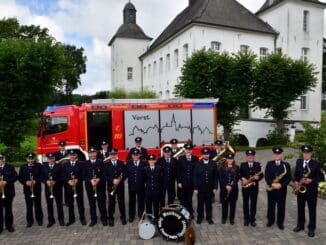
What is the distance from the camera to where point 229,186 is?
8.45 m

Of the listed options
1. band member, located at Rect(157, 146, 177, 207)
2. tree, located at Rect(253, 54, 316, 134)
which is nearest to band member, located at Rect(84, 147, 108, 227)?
band member, located at Rect(157, 146, 177, 207)

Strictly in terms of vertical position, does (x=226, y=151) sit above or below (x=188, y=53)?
below

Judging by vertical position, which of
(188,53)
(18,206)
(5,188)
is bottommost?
(18,206)

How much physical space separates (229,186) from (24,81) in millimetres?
14352

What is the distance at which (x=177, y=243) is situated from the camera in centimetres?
733

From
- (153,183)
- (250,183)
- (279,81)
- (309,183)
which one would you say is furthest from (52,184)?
(279,81)

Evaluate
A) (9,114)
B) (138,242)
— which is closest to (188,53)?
(9,114)

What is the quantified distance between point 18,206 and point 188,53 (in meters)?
24.6

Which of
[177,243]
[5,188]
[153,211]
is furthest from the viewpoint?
[153,211]

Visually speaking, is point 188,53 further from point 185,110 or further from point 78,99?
point 78,99

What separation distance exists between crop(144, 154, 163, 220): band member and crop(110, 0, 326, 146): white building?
2184cm

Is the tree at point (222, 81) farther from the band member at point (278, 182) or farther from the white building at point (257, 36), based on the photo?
the band member at point (278, 182)

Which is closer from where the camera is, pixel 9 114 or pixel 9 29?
pixel 9 114

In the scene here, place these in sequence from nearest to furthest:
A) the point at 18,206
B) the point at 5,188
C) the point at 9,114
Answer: the point at 5,188, the point at 18,206, the point at 9,114
